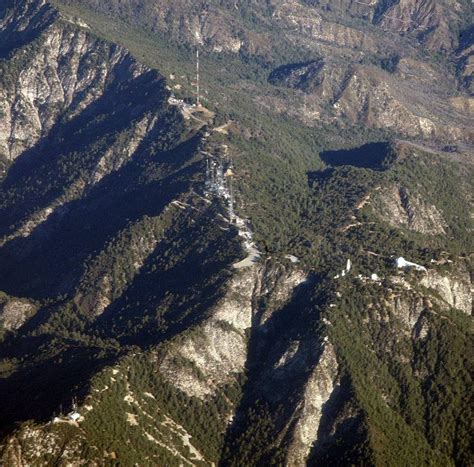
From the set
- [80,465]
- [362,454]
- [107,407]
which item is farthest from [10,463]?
[362,454]

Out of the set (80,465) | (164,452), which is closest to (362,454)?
(164,452)

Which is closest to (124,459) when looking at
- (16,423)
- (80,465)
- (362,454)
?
(80,465)

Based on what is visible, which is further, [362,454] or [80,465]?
[362,454]

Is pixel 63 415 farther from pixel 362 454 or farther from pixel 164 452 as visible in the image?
pixel 362 454

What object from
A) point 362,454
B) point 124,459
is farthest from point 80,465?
point 362,454

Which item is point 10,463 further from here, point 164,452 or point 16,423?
point 164,452

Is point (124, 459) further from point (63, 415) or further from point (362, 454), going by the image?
point (362, 454)

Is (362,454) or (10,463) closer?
(10,463)
